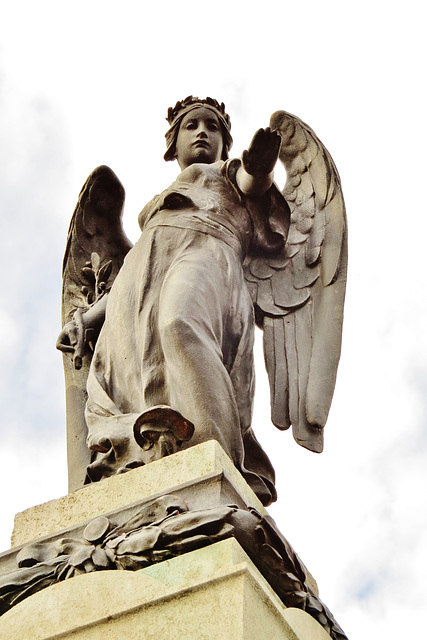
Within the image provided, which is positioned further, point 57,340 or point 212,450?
point 57,340

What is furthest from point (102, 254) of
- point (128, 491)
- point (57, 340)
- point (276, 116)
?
point (128, 491)

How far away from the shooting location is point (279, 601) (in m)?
5.38

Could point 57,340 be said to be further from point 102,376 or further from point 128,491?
point 128,491

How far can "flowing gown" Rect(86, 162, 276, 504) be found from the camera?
6.39 meters

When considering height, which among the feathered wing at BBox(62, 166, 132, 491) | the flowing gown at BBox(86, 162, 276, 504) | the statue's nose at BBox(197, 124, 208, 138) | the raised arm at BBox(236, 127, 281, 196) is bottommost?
the flowing gown at BBox(86, 162, 276, 504)

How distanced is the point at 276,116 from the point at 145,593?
175 inches

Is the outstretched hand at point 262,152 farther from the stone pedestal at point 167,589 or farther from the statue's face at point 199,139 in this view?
the stone pedestal at point 167,589

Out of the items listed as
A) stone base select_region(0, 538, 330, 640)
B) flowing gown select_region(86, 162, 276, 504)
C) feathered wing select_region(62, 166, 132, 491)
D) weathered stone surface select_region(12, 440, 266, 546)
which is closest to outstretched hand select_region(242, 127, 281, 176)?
flowing gown select_region(86, 162, 276, 504)

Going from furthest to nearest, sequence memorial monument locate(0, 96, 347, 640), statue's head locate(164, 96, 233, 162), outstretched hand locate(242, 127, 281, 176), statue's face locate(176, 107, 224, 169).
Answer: statue's head locate(164, 96, 233, 162)
statue's face locate(176, 107, 224, 169)
outstretched hand locate(242, 127, 281, 176)
memorial monument locate(0, 96, 347, 640)

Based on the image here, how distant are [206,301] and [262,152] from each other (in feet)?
3.56

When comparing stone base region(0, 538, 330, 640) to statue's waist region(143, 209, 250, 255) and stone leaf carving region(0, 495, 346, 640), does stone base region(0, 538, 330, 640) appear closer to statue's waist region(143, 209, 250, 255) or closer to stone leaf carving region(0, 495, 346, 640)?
stone leaf carving region(0, 495, 346, 640)

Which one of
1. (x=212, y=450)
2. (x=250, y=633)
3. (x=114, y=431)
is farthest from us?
(x=114, y=431)

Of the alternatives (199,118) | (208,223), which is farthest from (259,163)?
(199,118)

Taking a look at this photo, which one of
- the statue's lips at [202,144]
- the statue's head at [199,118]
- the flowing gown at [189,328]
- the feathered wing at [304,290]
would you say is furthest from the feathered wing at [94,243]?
the feathered wing at [304,290]
